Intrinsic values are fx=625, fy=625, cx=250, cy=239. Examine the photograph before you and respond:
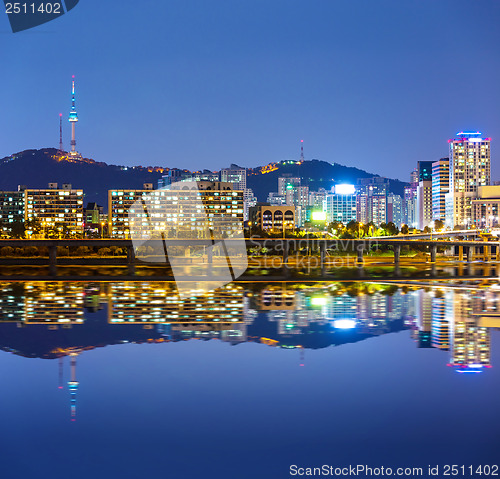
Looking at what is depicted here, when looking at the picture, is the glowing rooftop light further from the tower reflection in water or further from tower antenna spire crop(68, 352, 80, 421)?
tower antenna spire crop(68, 352, 80, 421)

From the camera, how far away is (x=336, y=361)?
12.3 metres

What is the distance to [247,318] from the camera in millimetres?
17875

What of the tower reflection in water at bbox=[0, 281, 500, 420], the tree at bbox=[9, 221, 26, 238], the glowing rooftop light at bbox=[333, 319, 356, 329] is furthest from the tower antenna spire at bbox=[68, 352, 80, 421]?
the tree at bbox=[9, 221, 26, 238]

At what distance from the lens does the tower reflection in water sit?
1398cm

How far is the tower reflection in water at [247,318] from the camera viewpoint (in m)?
14.0

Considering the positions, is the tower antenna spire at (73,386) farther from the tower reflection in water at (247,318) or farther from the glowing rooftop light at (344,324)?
the glowing rooftop light at (344,324)

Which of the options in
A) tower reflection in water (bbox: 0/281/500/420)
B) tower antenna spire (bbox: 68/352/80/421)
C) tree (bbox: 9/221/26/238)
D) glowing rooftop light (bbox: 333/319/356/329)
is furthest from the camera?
tree (bbox: 9/221/26/238)

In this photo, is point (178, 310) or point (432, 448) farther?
point (178, 310)

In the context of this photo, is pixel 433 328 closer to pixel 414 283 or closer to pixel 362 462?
pixel 362 462

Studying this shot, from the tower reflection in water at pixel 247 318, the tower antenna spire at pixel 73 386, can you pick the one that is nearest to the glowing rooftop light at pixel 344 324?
the tower reflection in water at pixel 247 318

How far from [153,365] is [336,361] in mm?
3574

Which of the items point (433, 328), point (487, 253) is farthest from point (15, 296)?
point (487, 253)

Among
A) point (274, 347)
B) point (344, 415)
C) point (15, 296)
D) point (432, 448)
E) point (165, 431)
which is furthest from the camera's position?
point (15, 296)

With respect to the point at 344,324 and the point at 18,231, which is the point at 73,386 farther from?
the point at 18,231
